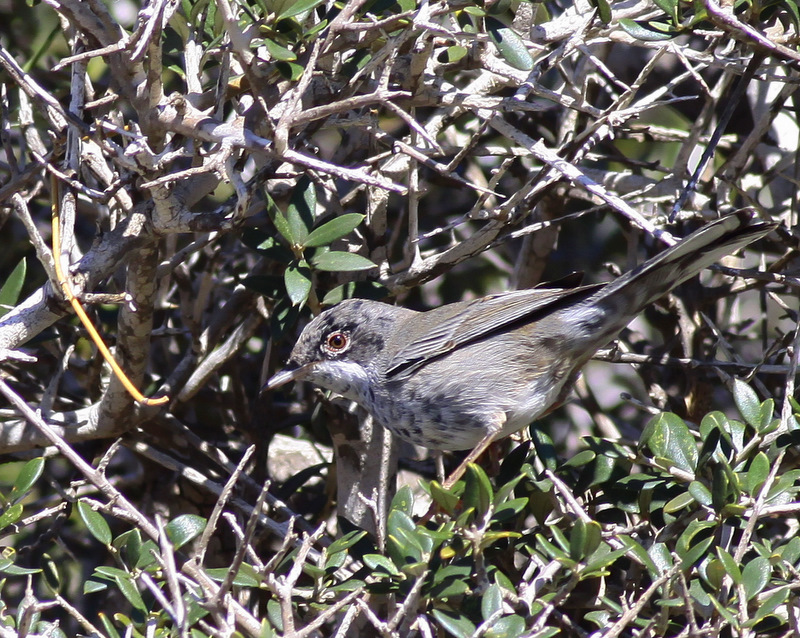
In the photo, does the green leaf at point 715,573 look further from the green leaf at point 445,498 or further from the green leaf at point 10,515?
the green leaf at point 10,515

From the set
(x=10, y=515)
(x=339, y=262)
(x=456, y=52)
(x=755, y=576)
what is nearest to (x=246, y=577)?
(x=10, y=515)

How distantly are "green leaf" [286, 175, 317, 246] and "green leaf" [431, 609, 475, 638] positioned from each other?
139cm

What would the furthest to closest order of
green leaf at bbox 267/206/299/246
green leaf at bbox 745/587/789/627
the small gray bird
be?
the small gray bird < green leaf at bbox 267/206/299/246 < green leaf at bbox 745/587/789/627

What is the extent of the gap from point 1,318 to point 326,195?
1336 mm

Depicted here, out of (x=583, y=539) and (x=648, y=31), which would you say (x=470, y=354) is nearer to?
(x=583, y=539)

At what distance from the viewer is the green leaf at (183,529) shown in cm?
281

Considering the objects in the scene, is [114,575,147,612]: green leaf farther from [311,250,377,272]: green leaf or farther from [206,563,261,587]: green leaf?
[311,250,377,272]: green leaf

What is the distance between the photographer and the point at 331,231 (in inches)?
125

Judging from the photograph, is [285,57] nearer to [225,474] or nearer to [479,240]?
[479,240]

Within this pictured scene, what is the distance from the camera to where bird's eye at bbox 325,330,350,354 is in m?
3.77

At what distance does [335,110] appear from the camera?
8.29ft

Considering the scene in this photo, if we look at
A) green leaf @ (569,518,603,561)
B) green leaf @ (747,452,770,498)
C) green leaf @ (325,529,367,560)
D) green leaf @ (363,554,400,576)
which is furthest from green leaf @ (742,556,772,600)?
green leaf @ (325,529,367,560)

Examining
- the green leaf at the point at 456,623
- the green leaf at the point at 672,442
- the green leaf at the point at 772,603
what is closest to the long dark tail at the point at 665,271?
the green leaf at the point at 672,442

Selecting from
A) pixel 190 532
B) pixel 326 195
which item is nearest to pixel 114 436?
pixel 190 532
